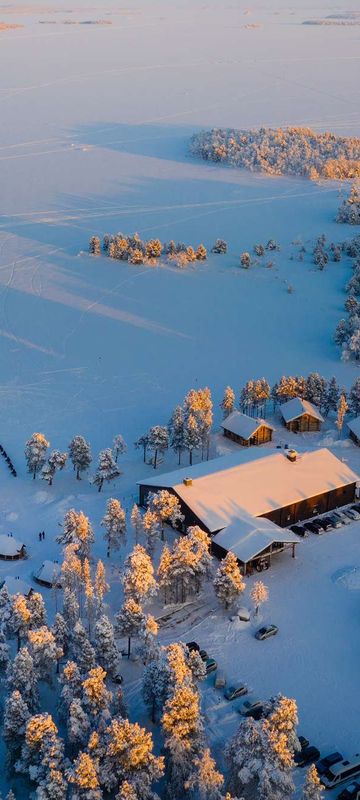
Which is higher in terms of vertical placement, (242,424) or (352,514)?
(242,424)

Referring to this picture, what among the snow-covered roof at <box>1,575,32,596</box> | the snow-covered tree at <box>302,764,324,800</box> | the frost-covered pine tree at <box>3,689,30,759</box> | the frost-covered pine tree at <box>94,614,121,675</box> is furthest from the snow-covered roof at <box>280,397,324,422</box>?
the snow-covered tree at <box>302,764,324,800</box>

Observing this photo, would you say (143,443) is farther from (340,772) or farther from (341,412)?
(340,772)

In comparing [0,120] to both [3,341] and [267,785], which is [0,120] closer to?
[3,341]

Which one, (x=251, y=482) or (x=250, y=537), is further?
(x=251, y=482)

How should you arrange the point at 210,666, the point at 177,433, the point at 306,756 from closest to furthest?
the point at 306,756 → the point at 210,666 → the point at 177,433

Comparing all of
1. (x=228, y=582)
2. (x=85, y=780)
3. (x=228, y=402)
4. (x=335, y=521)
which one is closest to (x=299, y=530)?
(x=335, y=521)

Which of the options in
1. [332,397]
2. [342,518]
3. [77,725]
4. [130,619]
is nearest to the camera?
[77,725]

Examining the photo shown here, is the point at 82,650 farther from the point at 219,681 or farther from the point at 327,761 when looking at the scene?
the point at 327,761

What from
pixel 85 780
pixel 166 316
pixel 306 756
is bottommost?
pixel 166 316
